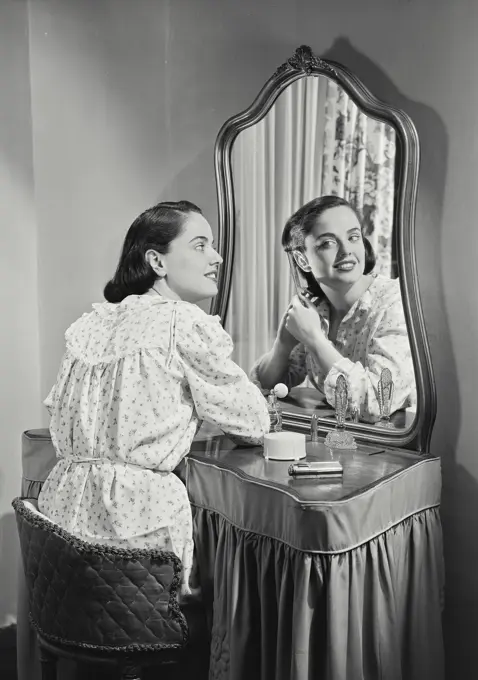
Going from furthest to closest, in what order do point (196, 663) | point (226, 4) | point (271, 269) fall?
1. point (226, 4)
2. point (271, 269)
3. point (196, 663)

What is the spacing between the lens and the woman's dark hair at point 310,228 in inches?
72.7

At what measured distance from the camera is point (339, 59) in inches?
77.8

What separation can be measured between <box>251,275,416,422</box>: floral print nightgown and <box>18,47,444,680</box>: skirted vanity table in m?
0.03

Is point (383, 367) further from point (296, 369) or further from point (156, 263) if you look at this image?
point (156, 263)

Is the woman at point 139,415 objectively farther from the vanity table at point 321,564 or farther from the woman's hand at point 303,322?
the woman's hand at point 303,322

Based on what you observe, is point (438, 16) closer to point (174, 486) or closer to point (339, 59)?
point (339, 59)

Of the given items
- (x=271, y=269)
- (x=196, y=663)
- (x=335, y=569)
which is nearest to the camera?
(x=335, y=569)

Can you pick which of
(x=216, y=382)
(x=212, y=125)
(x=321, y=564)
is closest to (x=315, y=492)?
(x=321, y=564)

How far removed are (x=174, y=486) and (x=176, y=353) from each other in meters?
0.31

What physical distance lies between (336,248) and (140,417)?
2.18 ft

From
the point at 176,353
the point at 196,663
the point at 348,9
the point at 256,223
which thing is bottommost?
the point at 196,663

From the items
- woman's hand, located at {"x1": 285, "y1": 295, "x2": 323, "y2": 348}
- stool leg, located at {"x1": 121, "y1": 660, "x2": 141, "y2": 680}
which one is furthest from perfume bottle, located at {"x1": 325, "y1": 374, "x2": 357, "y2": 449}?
stool leg, located at {"x1": 121, "y1": 660, "x2": 141, "y2": 680}

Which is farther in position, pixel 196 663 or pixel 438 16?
pixel 196 663

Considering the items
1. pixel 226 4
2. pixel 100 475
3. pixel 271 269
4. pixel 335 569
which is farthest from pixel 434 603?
pixel 226 4
